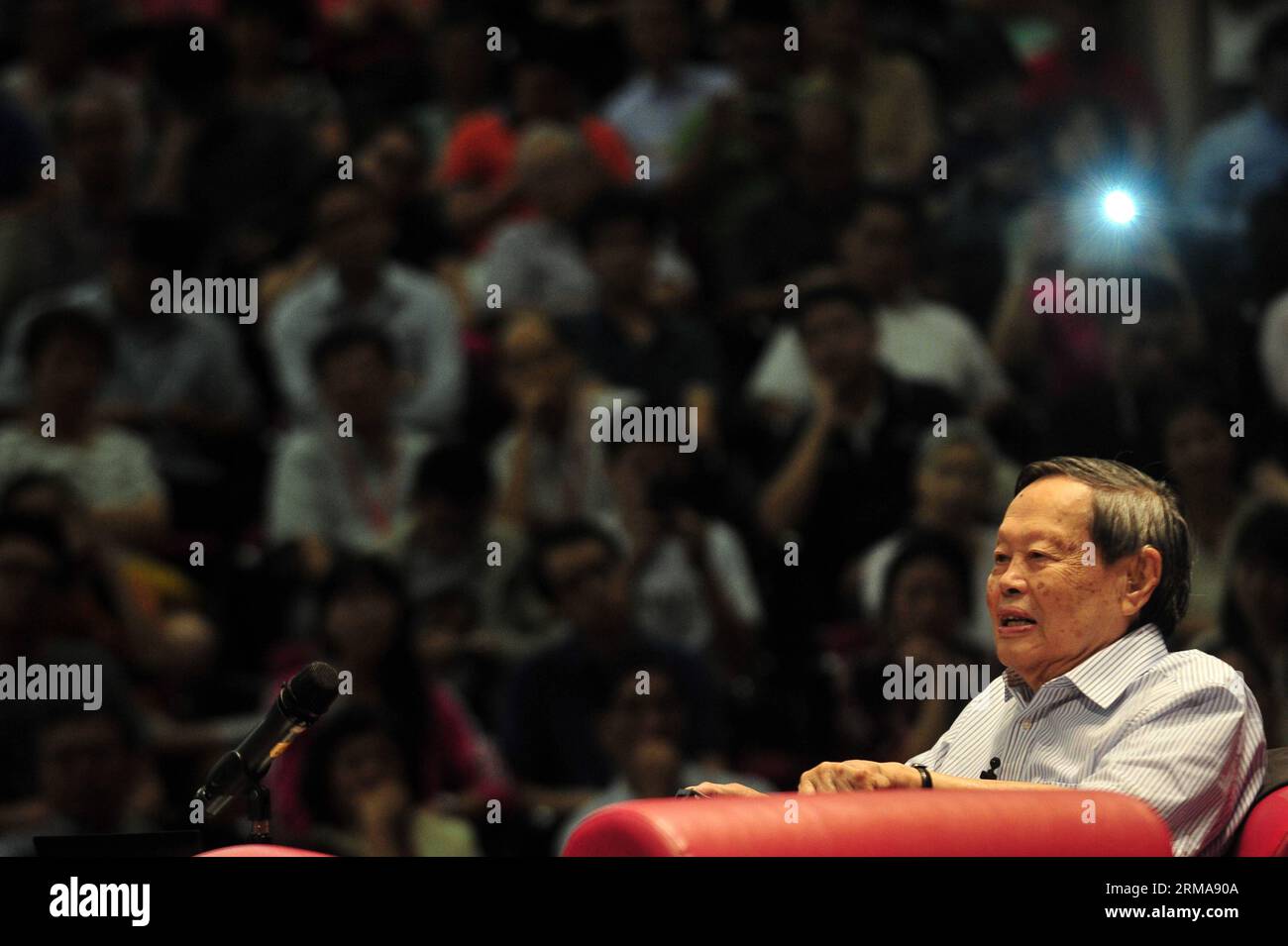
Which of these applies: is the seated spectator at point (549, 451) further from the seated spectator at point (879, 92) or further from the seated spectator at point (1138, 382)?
the seated spectator at point (879, 92)

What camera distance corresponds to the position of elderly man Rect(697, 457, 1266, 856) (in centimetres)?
257

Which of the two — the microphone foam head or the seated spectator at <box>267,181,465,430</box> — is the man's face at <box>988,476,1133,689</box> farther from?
the seated spectator at <box>267,181,465,430</box>

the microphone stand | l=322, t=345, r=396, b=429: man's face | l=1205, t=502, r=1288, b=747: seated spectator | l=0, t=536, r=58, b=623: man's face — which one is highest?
l=322, t=345, r=396, b=429: man's face

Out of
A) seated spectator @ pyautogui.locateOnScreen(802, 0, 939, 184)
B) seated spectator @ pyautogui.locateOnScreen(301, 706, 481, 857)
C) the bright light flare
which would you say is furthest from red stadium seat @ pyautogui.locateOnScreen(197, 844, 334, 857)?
seated spectator @ pyautogui.locateOnScreen(802, 0, 939, 184)

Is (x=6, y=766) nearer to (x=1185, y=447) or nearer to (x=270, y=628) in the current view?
(x=270, y=628)

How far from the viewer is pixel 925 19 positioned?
6691 millimetres

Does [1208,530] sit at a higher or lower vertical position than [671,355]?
lower

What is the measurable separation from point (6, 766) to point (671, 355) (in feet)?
6.61

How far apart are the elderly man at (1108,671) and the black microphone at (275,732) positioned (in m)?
0.61

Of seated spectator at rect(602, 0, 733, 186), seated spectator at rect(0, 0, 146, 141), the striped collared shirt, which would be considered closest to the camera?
the striped collared shirt

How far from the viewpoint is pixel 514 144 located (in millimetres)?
6383

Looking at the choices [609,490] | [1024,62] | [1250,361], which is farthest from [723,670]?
[1024,62]

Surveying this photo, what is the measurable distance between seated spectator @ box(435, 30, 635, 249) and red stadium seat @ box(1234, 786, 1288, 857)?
391 cm
